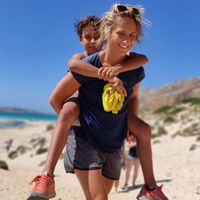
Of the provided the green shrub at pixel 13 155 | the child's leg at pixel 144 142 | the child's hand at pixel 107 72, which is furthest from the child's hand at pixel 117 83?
the green shrub at pixel 13 155

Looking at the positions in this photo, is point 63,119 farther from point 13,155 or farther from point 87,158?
point 13,155

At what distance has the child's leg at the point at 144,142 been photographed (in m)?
3.98

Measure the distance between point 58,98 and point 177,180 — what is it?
7.75 meters

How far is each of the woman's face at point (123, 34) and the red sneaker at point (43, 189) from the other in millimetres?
1284

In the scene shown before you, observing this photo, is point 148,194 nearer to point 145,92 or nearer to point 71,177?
point 71,177

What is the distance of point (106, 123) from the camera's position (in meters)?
3.87

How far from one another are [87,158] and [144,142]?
0.56m

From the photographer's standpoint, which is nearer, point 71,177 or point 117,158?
point 117,158

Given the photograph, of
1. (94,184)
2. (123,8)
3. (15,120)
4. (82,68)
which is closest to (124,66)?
(82,68)

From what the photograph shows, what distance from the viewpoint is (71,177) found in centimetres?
1274

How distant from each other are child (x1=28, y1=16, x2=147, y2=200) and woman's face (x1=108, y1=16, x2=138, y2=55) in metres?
0.19

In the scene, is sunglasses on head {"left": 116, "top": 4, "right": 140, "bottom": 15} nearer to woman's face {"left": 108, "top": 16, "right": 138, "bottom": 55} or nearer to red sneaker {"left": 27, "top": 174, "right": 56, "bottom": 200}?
woman's face {"left": 108, "top": 16, "right": 138, "bottom": 55}

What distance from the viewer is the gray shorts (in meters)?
3.84

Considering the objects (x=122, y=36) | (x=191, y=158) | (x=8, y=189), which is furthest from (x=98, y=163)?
(x=191, y=158)
